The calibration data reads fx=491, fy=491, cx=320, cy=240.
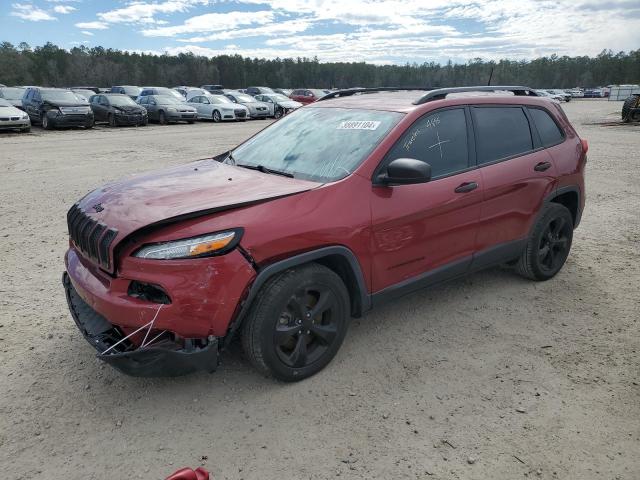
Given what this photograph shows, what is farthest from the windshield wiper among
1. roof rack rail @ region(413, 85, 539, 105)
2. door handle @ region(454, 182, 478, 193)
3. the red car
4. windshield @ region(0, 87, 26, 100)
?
windshield @ region(0, 87, 26, 100)

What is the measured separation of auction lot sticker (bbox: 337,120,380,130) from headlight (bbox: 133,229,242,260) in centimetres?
144

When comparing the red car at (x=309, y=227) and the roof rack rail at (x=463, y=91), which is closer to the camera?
the red car at (x=309, y=227)

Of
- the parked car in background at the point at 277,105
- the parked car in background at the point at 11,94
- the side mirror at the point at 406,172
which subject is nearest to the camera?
the side mirror at the point at 406,172

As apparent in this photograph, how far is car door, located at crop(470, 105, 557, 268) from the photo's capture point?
3891 mm

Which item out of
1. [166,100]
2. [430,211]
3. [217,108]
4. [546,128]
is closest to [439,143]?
[430,211]

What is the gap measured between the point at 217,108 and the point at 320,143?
2281 centimetres

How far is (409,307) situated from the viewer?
13.6 feet

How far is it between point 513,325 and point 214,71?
106 metres

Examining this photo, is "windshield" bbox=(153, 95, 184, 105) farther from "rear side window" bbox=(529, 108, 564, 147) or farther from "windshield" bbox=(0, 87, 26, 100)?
"rear side window" bbox=(529, 108, 564, 147)

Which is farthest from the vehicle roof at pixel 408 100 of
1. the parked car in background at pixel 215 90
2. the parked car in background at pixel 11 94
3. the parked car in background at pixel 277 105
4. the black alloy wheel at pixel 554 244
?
the parked car in background at pixel 215 90

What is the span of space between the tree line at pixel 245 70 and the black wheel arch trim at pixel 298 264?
7279 centimetres

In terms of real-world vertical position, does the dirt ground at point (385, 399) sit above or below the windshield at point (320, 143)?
below

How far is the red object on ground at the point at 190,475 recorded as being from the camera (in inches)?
86.6

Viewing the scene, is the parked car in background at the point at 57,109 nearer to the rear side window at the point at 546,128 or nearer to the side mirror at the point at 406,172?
the rear side window at the point at 546,128
